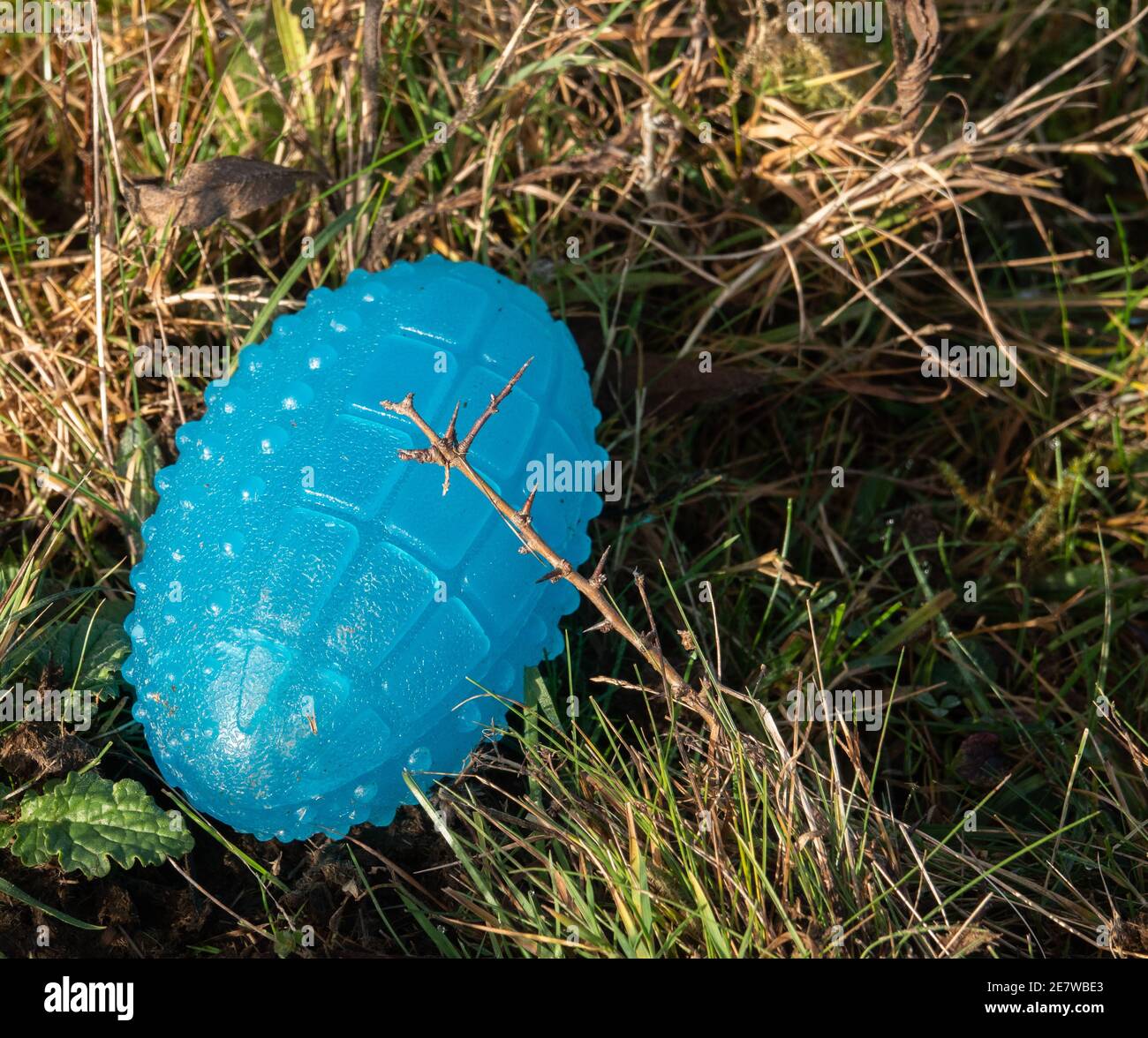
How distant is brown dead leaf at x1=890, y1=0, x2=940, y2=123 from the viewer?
298 centimetres

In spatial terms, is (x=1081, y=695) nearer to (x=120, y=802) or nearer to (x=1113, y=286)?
(x=1113, y=286)

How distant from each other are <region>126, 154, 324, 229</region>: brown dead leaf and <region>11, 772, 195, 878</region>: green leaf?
4.51 ft

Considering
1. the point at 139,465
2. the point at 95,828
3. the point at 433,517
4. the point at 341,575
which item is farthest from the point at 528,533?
the point at 139,465

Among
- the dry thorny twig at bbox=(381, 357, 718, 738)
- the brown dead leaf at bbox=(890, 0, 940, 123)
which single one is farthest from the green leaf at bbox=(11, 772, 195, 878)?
the brown dead leaf at bbox=(890, 0, 940, 123)

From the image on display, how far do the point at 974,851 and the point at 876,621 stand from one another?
2.03ft

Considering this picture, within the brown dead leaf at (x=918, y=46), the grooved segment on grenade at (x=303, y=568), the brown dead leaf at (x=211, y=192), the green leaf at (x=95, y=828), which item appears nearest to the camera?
the grooved segment on grenade at (x=303, y=568)

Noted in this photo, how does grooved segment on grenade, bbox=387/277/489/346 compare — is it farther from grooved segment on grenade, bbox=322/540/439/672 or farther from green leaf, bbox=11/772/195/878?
green leaf, bbox=11/772/195/878

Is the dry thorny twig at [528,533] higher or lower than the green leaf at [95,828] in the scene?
higher

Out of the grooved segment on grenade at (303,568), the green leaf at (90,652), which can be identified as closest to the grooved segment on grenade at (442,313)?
the grooved segment on grenade at (303,568)

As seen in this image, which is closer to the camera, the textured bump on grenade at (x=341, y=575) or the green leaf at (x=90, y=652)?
the textured bump on grenade at (x=341, y=575)

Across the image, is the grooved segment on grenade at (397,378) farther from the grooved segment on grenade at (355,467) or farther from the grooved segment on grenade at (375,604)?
the grooved segment on grenade at (375,604)

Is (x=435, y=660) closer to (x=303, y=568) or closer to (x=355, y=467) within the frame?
(x=303, y=568)

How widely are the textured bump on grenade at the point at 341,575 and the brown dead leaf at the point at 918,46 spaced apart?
137 cm

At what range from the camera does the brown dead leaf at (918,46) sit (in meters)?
2.98
